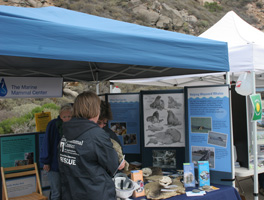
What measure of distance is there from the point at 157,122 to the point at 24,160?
2.05 metres

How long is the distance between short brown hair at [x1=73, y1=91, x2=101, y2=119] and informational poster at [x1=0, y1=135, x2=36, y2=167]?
7.06 feet

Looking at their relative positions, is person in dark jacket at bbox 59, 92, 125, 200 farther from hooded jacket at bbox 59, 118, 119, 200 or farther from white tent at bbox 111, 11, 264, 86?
white tent at bbox 111, 11, 264, 86

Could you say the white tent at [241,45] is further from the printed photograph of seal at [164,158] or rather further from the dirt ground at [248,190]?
the dirt ground at [248,190]

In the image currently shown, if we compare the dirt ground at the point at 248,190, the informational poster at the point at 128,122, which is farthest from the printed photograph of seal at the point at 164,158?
the dirt ground at the point at 248,190

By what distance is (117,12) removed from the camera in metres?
26.2

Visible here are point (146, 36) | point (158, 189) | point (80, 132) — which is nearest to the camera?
point (80, 132)

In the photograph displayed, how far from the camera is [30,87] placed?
3.54 m

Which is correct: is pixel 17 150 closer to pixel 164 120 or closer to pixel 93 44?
pixel 164 120

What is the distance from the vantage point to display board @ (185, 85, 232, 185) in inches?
109

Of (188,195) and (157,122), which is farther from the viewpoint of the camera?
(157,122)

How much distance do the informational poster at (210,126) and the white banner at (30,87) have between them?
203 cm

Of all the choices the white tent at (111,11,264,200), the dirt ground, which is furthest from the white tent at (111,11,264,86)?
the dirt ground

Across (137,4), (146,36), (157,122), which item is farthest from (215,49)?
(137,4)

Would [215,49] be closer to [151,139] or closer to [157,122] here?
[157,122]
